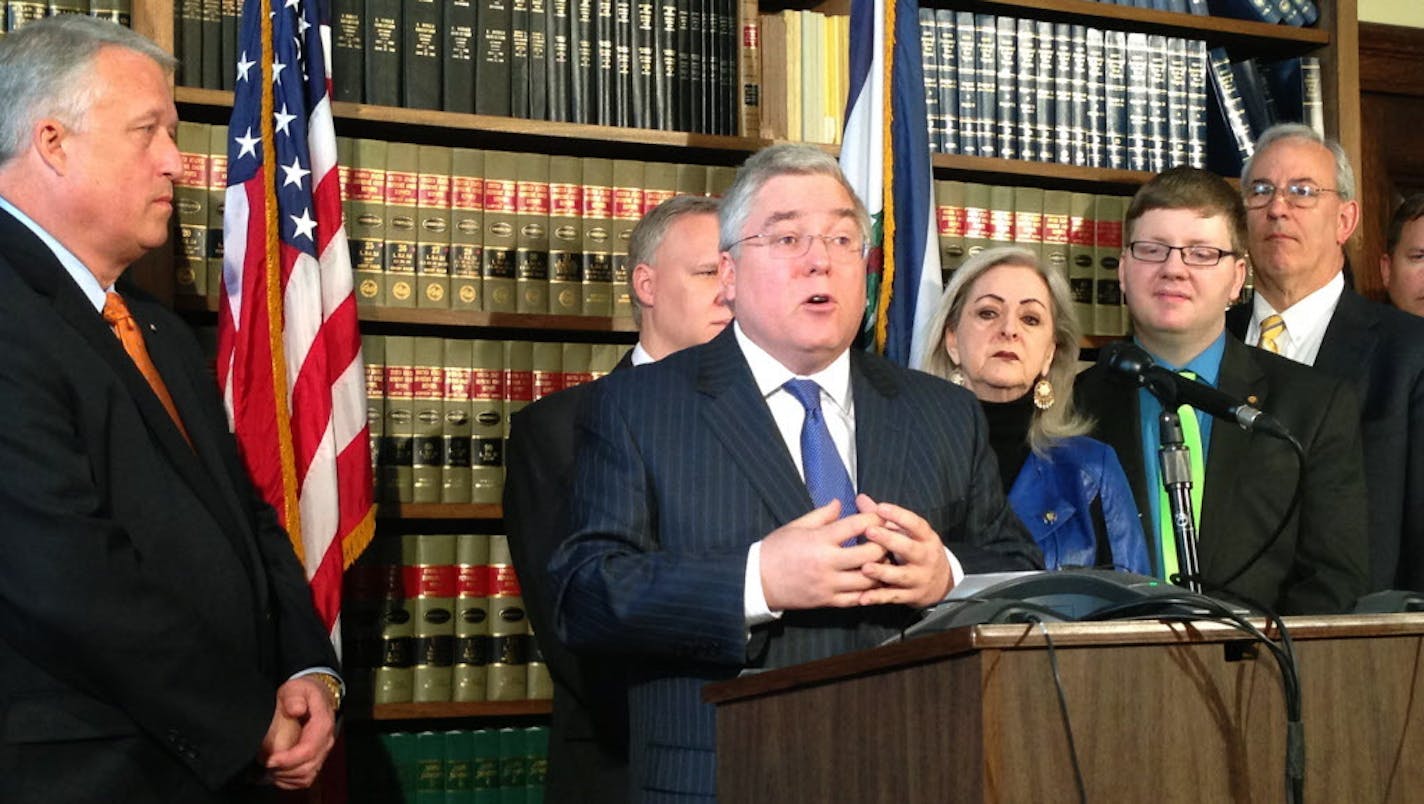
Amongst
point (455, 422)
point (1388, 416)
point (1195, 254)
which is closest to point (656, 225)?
point (455, 422)

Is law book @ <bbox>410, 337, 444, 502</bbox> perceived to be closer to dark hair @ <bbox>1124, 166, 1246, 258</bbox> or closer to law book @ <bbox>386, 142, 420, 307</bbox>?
law book @ <bbox>386, 142, 420, 307</bbox>

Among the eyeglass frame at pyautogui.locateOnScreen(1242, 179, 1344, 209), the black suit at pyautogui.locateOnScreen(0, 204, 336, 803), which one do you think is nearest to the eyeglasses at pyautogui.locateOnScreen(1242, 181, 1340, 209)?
the eyeglass frame at pyautogui.locateOnScreen(1242, 179, 1344, 209)

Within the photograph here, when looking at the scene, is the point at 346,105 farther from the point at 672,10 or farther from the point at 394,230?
the point at 672,10

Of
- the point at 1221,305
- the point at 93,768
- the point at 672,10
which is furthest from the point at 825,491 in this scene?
the point at 672,10

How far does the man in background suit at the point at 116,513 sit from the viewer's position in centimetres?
252

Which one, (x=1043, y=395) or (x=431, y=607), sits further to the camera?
(x=431, y=607)

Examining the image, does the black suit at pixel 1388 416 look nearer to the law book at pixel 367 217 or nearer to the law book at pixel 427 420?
the law book at pixel 427 420

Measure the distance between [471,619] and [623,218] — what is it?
1.00 meters

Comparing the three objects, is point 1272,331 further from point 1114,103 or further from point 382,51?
point 382,51

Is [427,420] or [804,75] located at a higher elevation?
[804,75]

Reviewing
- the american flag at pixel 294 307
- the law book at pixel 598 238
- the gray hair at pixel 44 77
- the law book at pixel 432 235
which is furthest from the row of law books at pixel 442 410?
the gray hair at pixel 44 77

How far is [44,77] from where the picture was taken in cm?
292

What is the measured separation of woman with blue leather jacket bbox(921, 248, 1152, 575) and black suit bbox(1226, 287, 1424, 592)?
0.58 metres

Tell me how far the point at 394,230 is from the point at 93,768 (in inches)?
74.3
